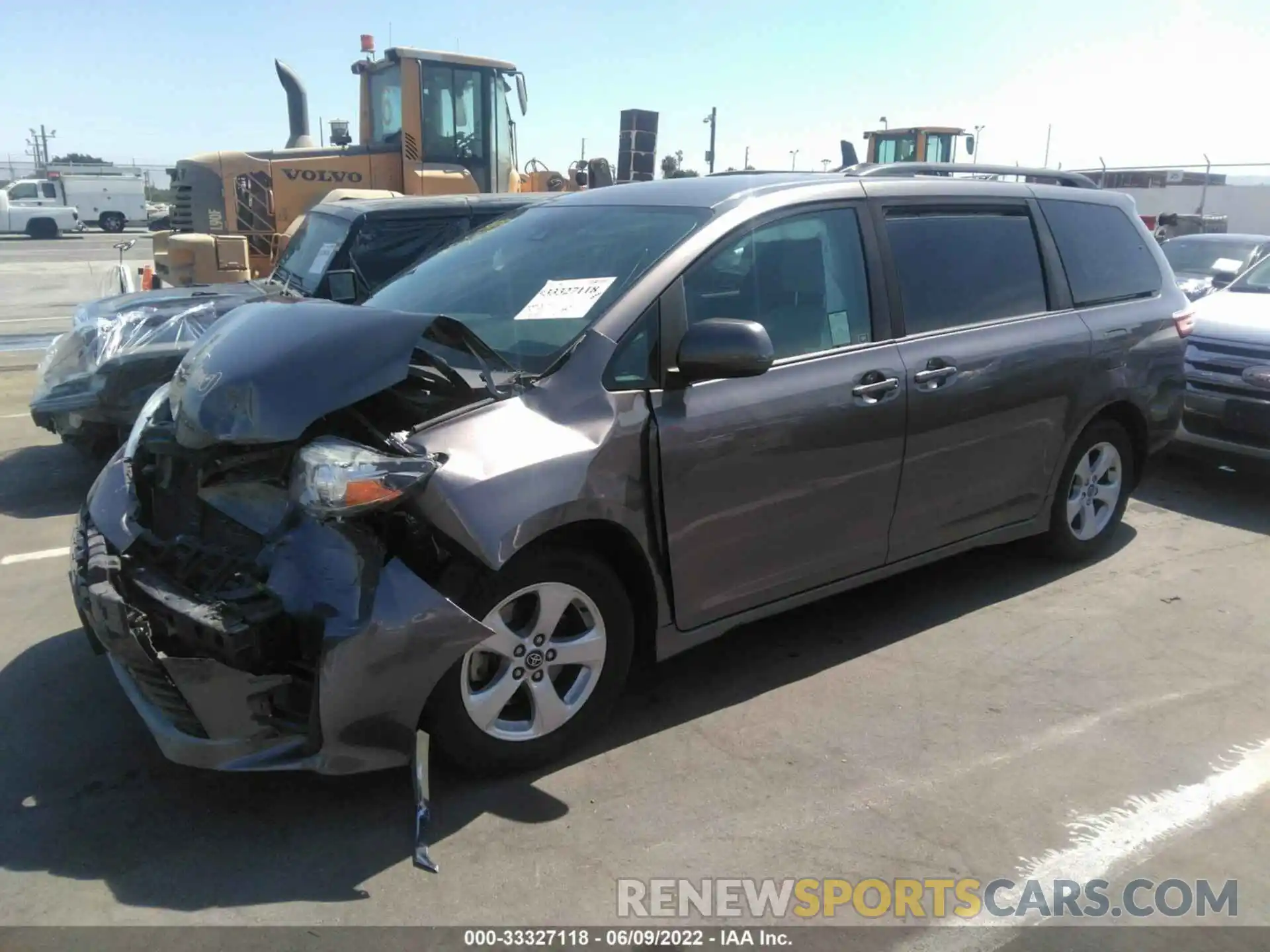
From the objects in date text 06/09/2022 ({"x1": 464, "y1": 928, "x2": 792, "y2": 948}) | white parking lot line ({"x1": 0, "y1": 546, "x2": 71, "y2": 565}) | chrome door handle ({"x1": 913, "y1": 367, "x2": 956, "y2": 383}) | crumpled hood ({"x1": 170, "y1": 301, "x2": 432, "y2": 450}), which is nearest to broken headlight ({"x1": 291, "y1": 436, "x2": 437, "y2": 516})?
crumpled hood ({"x1": 170, "y1": 301, "x2": 432, "y2": 450})

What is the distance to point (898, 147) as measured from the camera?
21.4 meters

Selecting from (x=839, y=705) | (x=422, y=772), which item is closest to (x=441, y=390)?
(x=422, y=772)

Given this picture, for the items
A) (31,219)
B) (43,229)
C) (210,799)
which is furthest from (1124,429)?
(43,229)

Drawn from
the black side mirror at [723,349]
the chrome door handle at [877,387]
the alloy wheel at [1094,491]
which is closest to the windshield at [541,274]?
the black side mirror at [723,349]

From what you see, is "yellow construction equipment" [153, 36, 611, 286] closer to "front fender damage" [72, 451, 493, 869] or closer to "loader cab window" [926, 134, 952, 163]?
"front fender damage" [72, 451, 493, 869]

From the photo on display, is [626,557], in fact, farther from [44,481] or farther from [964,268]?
[44,481]

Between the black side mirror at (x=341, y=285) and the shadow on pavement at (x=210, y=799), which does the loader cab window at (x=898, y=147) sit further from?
the shadow on pavement at (x=210, y=799)

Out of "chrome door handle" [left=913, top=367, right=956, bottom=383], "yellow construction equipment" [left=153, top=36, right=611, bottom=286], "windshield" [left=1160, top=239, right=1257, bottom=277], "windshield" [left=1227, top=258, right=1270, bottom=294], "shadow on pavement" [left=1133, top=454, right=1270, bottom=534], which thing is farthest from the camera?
"yellow construction equipment" [left=153, top=36, right=611, bottom=286]

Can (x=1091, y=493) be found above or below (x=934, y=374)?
below

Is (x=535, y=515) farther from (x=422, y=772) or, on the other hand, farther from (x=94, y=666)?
(x=94, y=666)

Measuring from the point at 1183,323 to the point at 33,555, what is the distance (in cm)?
616

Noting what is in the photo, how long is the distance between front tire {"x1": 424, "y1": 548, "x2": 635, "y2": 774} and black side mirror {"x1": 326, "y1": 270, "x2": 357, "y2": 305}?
388cm

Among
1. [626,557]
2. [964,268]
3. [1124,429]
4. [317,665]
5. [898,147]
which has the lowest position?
[317,665]

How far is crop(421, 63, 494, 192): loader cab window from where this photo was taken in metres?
11.5
